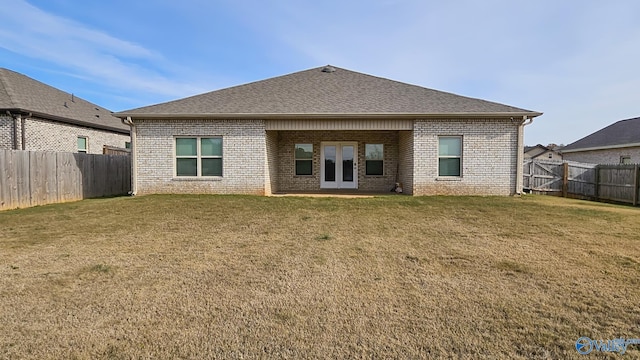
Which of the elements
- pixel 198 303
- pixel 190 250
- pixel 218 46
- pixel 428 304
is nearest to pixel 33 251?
pixel 190 250

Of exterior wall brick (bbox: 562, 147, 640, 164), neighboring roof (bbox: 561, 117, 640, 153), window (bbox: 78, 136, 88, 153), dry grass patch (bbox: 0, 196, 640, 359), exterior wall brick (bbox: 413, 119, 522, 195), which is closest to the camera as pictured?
dry grass patch (bbox: 0, 196, 640, 359)

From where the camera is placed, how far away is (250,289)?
3.79 metres

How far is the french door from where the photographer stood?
14047 mm

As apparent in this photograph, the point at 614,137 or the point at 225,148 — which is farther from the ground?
the point at 614,137

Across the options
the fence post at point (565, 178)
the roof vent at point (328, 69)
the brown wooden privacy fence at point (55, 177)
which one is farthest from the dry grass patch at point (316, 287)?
the roof vent at point (328, 69)

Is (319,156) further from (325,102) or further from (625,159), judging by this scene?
(625,159)

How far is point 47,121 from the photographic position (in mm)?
14562

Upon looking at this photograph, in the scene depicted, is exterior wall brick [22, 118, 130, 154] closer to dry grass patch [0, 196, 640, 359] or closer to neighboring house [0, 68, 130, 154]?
neighboring house [0, 68, 130, 154]

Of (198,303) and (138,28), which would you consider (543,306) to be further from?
(138,28)

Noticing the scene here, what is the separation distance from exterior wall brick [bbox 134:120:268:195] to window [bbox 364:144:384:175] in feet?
15.7

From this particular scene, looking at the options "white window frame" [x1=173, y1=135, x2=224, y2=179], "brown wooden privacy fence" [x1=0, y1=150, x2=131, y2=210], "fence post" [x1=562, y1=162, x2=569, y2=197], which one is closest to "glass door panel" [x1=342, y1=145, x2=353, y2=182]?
"white window frame" [x1=173, y1=135, x2=224, y2=179]

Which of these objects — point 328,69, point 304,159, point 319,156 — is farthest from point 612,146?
point 304,159

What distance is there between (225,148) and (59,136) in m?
9.74

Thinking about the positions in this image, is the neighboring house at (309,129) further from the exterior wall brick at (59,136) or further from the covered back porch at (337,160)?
the exterior wall brick at (59,136)
